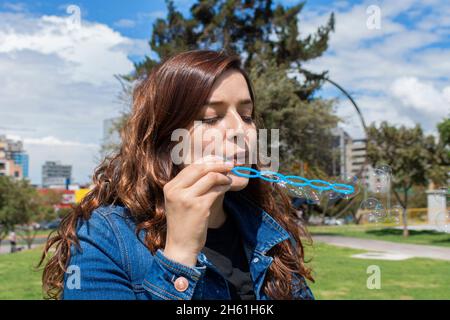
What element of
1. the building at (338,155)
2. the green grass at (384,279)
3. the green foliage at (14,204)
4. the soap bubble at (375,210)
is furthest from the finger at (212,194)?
the green foliage at (14,204)

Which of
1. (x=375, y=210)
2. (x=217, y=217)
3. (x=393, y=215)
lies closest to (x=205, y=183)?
(x=217, y=217)

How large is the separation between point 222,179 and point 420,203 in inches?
1860

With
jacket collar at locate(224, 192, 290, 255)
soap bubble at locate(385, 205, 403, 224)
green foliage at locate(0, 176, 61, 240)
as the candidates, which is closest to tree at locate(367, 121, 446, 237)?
soap bubble at locate(385, 205, 403, 224)

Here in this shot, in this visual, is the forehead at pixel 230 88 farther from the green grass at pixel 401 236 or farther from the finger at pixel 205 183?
the green grass at pixel 401 236

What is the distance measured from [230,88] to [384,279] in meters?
6.90

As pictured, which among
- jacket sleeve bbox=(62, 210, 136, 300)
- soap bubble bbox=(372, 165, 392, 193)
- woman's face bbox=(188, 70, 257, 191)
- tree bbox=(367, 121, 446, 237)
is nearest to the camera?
jacket sleeve bbox=(62, 210, 136, 300)

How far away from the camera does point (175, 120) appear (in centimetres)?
146

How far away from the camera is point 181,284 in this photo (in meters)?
1.25

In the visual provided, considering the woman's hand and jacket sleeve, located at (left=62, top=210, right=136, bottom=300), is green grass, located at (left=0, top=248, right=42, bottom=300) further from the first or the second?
the woman's hand

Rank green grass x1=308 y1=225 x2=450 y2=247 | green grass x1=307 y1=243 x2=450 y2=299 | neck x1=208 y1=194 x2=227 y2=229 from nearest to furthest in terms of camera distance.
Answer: neck x1=208 y1=194 x2=227 y2=229 < green grass x1=307 y1=243 x2=450 y2=299 < green grass x1=308 y1=225 x2=450 y2=247

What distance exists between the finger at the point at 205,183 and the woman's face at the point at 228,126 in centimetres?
17

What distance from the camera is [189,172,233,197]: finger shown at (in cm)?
123

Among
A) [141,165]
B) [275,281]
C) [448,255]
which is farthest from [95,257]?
[448,255]

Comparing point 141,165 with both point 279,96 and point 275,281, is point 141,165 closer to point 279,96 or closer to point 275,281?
point 275,281
